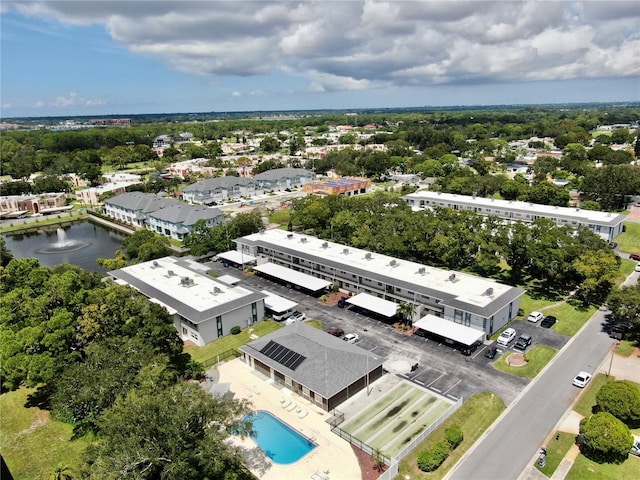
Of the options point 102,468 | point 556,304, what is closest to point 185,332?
point 102,468

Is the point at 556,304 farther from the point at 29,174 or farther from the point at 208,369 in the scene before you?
the point at 29,174

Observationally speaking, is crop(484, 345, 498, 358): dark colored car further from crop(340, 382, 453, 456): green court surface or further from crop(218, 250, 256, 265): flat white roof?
crop(218, 250, 256, 265): flat white roof

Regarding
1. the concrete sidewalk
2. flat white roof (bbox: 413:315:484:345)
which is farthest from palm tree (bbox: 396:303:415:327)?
the concrete sidewalk

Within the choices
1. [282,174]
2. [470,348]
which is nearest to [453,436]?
[470,348]

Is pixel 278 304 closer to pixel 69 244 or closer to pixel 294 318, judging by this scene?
pixel 294 318

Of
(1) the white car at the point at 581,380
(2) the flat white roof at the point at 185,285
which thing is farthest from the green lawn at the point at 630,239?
(2) the flat white roof at the point at 185,285

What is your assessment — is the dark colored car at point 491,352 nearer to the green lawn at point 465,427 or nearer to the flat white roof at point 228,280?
the green lawn at point 465,427
